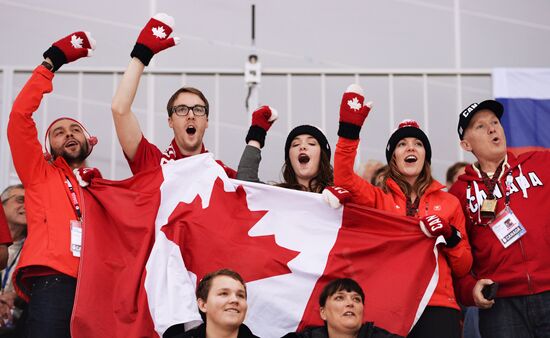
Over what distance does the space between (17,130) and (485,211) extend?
92.9 inches

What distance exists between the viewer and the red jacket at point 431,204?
4973 millimetres

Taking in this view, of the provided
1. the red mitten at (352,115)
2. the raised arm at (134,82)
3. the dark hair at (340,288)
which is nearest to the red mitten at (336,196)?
the red mitten at (352,115)

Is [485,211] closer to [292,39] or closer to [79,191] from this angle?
[79,191]

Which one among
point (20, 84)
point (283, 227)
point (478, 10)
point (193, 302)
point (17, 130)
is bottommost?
point (193, 302)

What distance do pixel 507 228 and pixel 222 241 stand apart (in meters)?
1.40

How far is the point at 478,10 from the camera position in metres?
8.13

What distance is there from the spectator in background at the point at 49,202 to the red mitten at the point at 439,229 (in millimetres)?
1679

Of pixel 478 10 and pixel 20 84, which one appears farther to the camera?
pixel 478 10

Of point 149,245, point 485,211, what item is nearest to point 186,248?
point 149,245

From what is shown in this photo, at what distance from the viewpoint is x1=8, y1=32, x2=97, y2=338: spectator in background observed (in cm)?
492

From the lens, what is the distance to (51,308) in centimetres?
491

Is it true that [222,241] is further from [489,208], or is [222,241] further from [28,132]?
[489,208]

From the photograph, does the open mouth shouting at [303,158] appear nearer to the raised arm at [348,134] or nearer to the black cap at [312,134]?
the black cap at [312,134]

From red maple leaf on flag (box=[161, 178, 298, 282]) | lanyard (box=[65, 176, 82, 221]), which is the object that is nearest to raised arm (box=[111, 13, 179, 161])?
lanyard (box=[65, 176, 82, 221])
